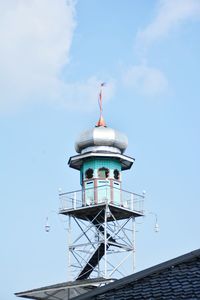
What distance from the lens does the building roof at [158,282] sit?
9.69 meters

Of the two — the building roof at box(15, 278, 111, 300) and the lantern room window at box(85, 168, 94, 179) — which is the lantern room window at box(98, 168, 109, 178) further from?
the building roof at box(15, 278, 111, 300)

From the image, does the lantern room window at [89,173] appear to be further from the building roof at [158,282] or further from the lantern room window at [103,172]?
the building roof at [158,282]

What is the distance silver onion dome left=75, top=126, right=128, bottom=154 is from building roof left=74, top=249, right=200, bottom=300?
3091cm

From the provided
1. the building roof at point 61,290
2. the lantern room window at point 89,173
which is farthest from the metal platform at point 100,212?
the building roof at point 61,290

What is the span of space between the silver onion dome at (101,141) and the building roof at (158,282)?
30912 millimetres

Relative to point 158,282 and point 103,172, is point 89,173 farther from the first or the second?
point 158,282

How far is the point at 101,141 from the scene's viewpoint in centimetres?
4131

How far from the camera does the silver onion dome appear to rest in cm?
4131

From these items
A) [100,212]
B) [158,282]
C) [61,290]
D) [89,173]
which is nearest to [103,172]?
[89,173]

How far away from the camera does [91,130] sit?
4166 centimetres

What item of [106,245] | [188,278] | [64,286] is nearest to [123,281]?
[188,278]

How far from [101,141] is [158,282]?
31317mm

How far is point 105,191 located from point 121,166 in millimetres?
2411

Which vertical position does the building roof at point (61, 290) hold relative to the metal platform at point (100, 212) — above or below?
below
